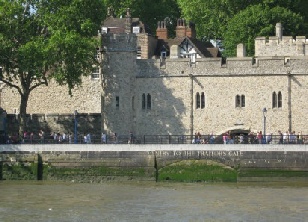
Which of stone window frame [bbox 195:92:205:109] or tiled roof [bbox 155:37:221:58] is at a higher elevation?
tiled roof [bbox 155:37:221:58]

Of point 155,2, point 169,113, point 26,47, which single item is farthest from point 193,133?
point 155,2

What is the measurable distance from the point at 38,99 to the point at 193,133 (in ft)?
43.6

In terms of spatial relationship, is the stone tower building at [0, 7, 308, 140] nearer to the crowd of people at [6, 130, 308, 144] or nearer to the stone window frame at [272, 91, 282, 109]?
the stone window frame at [272, 91, 282, 109]

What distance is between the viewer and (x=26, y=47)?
70625mm

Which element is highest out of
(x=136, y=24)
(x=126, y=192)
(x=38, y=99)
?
(x=136, y=24)

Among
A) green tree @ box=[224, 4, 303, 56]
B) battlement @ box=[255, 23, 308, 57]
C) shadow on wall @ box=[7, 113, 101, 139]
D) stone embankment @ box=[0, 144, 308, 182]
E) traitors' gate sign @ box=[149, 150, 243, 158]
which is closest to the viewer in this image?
stone embankment @ box=[0, 144, 308, 182]

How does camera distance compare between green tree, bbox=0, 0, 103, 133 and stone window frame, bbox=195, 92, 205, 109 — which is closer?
green tree, bbox=0, 0, 103, 133

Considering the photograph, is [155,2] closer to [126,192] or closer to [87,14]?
[87,14]

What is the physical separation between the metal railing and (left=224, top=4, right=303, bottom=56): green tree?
1784cm

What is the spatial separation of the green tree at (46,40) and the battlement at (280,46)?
1114cm

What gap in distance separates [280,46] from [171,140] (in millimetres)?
12477

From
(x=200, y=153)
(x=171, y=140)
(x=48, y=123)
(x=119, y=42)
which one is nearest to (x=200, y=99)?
(x=171, y=140)

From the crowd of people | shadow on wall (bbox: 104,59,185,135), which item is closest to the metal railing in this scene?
the crowd of people

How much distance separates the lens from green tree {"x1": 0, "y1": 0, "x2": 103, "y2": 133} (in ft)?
233
